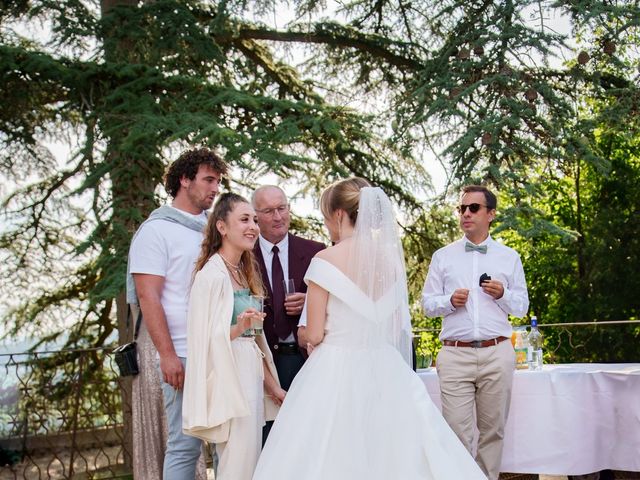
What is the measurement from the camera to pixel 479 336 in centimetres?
473

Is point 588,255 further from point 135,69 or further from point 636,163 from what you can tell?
point 135,69

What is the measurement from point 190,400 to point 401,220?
240 inches

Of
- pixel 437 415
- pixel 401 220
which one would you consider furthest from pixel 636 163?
pixel 437 415

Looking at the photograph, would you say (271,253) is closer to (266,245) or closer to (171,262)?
(266,245)

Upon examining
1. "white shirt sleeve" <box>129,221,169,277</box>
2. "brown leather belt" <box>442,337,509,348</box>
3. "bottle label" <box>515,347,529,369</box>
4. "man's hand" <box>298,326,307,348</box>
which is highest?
"white shirt sleeve" <box>129,221,169,277</box>

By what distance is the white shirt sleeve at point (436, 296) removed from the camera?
15.8ft

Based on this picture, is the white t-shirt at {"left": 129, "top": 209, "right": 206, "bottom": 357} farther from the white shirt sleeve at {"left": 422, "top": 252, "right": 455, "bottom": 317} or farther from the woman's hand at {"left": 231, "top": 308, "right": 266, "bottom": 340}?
the white shirt sleeve at {"left": 422, "top": 252, "right": 455, "bottom": 317}

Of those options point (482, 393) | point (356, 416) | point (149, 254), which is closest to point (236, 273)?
point (149, 254)

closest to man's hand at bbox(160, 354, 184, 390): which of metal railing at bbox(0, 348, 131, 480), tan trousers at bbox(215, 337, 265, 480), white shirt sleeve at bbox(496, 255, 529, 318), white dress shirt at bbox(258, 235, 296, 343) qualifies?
tan trousers at bbox(215, 337, 265, 480)

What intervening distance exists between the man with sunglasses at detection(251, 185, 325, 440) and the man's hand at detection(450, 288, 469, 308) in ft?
2.74

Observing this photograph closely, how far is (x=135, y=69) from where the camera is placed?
7410mm

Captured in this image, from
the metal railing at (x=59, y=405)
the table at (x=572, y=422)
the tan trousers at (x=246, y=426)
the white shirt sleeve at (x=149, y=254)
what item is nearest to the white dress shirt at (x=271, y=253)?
the white shirt sleeve at (x=149, y=254)

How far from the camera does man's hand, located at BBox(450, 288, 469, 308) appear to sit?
15.3 ft

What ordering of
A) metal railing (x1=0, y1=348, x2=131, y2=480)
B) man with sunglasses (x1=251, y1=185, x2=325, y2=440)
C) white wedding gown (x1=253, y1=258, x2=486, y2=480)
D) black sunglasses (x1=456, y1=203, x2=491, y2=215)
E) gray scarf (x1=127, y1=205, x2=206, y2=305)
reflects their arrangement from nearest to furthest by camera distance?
white wedding gown (x1=253, y1=258, x2=486, y2=480) → gray scarf (x1=127, y1=205, x2=206, y2=305) → man with sunglasses (x1=251, y1=185, x2=325, y2=440) → black sunglasses (x1=456, y1=203, x2=491, y2=215) → metal railing (x1=0, y1=348, x2=131, y2=480)
